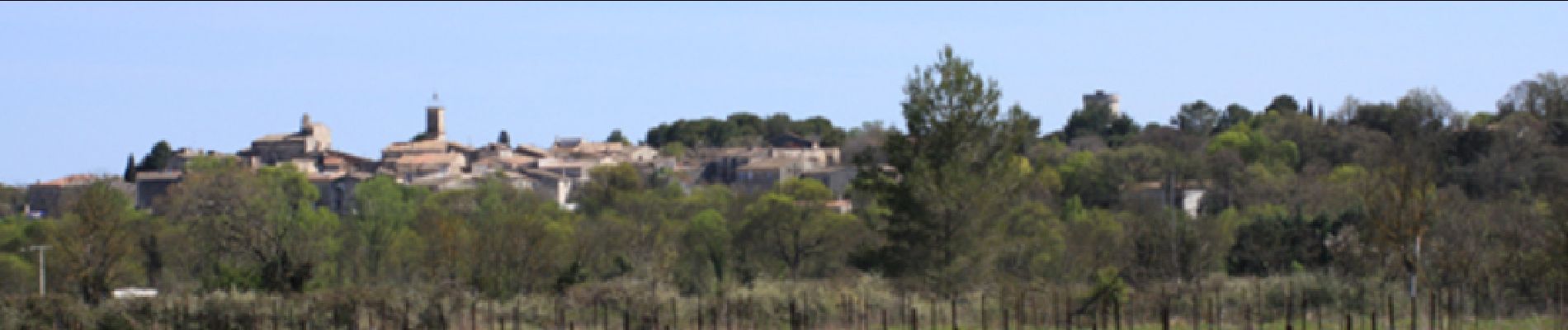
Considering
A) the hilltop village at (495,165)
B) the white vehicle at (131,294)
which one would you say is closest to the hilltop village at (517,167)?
the hilltop village at (495,165)

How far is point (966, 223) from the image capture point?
90.9 ft

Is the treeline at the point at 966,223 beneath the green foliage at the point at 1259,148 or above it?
beneath

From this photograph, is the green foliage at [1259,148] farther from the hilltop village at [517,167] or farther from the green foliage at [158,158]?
the green foliage at [158,158]

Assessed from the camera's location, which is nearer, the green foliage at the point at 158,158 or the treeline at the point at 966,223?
the treeline at the point at 966,223

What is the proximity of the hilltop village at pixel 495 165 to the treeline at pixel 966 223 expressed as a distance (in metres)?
7.88

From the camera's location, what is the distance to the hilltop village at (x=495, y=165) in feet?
290

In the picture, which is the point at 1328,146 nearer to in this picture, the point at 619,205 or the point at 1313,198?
the point at 1313,198

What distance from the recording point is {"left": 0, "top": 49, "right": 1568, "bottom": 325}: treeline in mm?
27844

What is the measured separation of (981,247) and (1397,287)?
5599mm

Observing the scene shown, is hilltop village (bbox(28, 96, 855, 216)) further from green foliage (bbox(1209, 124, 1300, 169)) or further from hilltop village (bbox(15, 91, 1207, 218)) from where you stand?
green foliage (bbox(1209, 124, 1300, 169))

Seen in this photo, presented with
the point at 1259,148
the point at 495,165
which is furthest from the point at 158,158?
the point at 1259,148

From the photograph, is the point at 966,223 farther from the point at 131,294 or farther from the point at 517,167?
the point at 517,167

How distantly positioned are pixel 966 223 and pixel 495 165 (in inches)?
2963

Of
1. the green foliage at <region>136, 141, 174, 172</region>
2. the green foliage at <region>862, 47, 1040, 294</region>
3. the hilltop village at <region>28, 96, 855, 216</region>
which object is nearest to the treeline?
the green foliage at <region>862, 47, 1040, 294</region>
